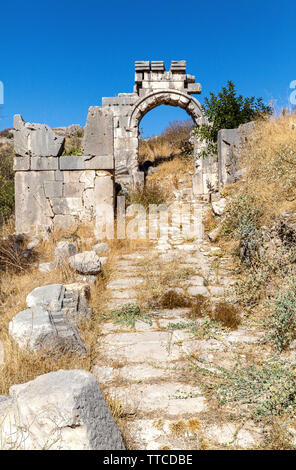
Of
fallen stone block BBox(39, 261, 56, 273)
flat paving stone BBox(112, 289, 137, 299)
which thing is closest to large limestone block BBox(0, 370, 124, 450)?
flat paving stone BBox(112, 289, 137, 299)

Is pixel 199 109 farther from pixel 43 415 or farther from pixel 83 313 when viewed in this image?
pixel 43 415

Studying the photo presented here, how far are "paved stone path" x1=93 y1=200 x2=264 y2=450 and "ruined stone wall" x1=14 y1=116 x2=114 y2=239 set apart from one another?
293cm

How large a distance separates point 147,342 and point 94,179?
4771 millimetres

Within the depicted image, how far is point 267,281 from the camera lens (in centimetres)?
408

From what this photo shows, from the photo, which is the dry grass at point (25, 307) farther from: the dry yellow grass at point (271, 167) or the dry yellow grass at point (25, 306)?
the dry yellow grass at point (271, 167)

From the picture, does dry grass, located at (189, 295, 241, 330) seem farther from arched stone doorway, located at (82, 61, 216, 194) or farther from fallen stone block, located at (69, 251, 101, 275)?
arched stone doorway, located at (82, 61, 216, 194)

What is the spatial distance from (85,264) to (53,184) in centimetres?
314

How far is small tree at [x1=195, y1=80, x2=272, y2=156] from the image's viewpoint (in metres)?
10.0

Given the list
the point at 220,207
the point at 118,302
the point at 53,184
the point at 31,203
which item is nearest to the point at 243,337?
the point at 118,302

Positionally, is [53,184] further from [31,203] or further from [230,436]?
[230,436]

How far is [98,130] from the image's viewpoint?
7.16m
